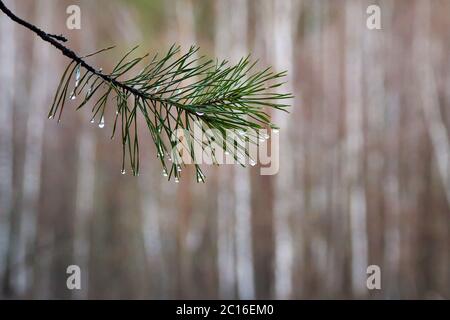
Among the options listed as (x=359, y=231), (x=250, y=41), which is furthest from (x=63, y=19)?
(x=359, y=231)

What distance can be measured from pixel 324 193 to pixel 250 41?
3.66 feet

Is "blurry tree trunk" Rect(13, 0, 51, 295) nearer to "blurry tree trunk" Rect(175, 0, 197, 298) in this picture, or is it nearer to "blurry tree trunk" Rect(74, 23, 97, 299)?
"blurry tree trunk" Rect(74, 23, 97, 299)

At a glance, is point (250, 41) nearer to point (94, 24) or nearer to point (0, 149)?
point (94, 24)

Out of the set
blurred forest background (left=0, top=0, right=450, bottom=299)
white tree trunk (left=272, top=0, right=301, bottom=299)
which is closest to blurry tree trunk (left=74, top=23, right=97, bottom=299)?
blurred forest background (left=0, top=0, right=450, bottom=299)

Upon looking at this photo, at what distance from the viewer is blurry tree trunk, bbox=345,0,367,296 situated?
364 cm

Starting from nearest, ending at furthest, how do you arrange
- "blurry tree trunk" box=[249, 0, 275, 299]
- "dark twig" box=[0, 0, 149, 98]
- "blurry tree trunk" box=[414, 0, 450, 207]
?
"dark twig" box=[0, 0, 149, 98] → "blurry tree trunk" box=[414, 0, 450, 207] → "blurry tree trunk" box=[249, 0, 275, 299]

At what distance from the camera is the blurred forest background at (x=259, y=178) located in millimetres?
3668

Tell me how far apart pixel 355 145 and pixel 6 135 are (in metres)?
2.23

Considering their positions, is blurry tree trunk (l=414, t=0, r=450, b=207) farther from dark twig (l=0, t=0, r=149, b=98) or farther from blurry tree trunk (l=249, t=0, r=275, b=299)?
dark twig (l=0, t=0, r=149, b=98)

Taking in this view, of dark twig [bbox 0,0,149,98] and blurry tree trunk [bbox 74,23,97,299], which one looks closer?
dark twig [bbox 0,0,149,98]

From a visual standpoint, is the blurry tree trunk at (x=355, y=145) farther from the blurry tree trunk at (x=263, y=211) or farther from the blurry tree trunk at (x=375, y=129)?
the blurry tree trunk at (x=263, y=211)

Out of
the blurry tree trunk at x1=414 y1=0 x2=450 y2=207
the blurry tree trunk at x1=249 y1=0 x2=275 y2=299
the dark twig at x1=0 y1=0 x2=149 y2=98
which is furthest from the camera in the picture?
the blurry tree trunk at x1=249 y1=0 x2=275 y2=299

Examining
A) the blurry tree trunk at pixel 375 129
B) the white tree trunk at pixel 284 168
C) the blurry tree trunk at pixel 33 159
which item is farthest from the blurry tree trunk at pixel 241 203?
the blurry tree trunk at pixel 33 159

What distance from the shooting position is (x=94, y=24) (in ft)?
13.0
